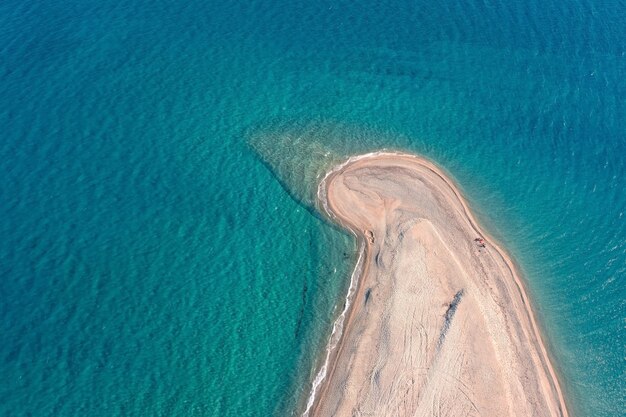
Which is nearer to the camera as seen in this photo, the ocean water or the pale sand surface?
the pale sand surface

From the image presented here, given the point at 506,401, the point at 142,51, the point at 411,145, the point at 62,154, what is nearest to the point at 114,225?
the point at 62,154

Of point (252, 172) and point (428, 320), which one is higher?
point (252, 172)

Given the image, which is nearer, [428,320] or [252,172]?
[428,320]

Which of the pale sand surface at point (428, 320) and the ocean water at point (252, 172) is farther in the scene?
the ocean water at point (252, 172)

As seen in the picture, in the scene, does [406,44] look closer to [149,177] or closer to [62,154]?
[149,177]
